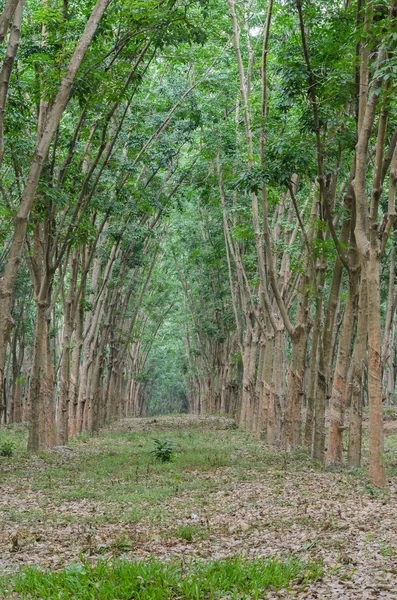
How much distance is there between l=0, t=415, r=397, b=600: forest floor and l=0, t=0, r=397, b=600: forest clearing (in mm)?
45

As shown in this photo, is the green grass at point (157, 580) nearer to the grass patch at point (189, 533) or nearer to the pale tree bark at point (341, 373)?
the grass patch at point (189, 533)

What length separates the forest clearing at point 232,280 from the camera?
6613 mm

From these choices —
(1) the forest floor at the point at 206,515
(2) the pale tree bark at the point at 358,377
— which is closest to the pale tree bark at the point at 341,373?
(2) the pale tree bark at the point at 358,377

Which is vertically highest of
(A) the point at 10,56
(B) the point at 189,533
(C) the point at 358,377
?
(A) the point at 10,56

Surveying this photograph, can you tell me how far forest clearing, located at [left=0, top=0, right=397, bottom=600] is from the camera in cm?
661

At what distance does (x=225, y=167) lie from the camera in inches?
860

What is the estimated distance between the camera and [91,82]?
1169 centimetres

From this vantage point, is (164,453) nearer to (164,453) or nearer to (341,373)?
(164,453)

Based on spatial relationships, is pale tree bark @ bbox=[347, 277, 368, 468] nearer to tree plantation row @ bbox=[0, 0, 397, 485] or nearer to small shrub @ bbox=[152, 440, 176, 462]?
tree plantation row @ bbox=[0, 0, 397, 485]

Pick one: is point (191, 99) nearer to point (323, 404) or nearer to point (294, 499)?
point (323, 404)

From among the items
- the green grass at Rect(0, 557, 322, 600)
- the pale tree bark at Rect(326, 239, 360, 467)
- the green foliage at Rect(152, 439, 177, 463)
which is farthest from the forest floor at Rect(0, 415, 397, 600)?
the pale tree bark at Rect(326, 239, 360, 467)

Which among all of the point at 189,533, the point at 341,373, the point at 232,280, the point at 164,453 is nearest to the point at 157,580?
the point at 189,533

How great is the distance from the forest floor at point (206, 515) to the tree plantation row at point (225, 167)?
1456 mm

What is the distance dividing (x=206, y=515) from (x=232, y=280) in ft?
62.5
